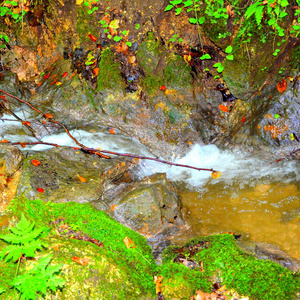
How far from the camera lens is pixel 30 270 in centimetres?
187

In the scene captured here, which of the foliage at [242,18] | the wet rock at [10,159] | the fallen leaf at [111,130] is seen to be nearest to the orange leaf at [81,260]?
the wet rock at [10,159]

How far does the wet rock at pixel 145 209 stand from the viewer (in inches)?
147

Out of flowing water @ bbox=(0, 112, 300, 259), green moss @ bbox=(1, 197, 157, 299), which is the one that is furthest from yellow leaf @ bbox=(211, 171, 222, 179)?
green moss @ bbox=(1, 197, 157, 299)

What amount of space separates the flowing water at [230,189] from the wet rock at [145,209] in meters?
0.34

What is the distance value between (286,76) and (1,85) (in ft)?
21.6

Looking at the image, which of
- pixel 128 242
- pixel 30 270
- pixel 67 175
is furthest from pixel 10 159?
pixel 30 270

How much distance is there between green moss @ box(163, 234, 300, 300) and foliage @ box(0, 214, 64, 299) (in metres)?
1.46

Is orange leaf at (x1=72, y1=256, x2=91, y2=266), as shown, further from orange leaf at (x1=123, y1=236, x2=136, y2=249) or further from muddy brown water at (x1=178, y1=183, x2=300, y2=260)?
muddy brown water at (x1=178, y1=183, x2=300, y2=260)

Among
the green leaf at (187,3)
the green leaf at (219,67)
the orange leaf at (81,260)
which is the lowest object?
the orange leaf at (81,260)

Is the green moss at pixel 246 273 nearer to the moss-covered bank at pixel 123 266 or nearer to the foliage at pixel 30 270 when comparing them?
the moss-covered bank at pixel 123 266

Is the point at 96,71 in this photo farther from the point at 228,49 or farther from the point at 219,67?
the point at 228,49

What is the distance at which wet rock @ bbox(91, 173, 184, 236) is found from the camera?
3.74 metres

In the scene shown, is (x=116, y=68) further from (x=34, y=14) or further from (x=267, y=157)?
(x=267, y=157)

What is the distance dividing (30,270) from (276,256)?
2.70 m
